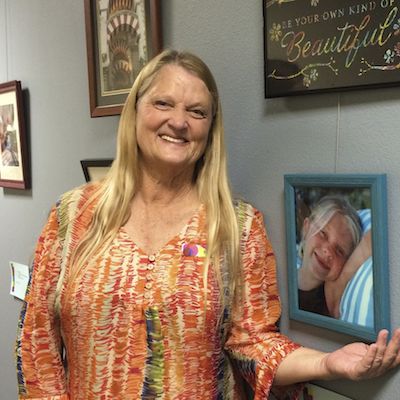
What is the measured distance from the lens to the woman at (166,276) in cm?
104

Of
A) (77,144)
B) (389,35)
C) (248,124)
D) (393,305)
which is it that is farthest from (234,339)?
(77,144)

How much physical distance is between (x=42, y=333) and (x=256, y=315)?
0.47 m

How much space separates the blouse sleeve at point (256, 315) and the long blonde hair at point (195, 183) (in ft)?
0.11

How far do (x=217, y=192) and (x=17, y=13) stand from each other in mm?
1168

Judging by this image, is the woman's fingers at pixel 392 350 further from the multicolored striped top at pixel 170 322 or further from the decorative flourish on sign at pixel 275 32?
the decorative flourish on sign at pixel 275 32

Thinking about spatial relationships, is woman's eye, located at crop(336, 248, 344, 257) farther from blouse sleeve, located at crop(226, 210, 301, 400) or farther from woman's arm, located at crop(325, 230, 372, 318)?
blouse sleeve, located at crop(226, 210, 301, 400)

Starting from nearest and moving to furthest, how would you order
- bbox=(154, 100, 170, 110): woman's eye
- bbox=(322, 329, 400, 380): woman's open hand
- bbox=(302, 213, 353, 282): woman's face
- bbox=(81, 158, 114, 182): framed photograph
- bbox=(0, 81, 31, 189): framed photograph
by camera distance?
bbox=(322, 329, 400, 380): woman's open hand → bbox=(302, 213, 353, 282): woman's face → bbox=(154, 100, 170, 110): woman's eye → bbox=(81, 158, 114, 182): framed photograph → bbox=(0, 81, 31, 189): framed photograph

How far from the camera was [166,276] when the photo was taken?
1.04 m

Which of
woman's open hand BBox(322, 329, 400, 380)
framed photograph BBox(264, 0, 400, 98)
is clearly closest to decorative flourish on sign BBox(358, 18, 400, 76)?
framed photograph BBox(264, 0, 400, 98)

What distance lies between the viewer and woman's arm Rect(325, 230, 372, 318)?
91 cm

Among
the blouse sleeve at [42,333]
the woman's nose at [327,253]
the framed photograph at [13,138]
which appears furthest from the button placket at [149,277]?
the framed photograph at [13,138]

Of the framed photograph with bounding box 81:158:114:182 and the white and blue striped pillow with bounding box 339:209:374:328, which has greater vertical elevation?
the framed photograph with bounding box 81:158:114:182

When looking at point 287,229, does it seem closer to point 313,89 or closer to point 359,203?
point 359,203

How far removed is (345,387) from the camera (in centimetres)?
98
